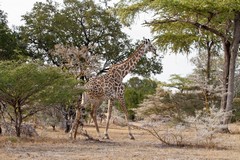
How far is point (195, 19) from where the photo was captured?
18.2 metres

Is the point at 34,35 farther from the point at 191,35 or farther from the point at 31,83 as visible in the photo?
the point at 31,83

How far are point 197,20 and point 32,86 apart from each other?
8.02 metres

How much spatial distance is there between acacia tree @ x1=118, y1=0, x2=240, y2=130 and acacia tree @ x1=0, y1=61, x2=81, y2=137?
211 inches

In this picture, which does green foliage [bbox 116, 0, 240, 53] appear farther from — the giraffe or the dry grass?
the dry grass

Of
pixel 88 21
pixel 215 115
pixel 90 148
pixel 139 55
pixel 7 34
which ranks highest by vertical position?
pixel 88 21

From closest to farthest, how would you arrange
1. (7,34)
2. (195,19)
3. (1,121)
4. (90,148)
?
A: (90,148), (1,121), (195,19), (7,34)

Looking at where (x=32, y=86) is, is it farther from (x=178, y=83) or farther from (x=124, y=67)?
(x=178, y=83)

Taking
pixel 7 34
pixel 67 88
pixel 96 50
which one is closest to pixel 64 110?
pixel 67 88

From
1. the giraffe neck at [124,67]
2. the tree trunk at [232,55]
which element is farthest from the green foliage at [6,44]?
the tree trunk at [232,55]

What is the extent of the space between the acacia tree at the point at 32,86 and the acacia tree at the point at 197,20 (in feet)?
17.5

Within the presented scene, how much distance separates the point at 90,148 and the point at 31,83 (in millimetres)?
2023

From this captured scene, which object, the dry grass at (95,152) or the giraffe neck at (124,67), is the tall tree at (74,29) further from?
the dry grass at (95,152)

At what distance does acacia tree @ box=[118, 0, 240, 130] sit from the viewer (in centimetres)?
1543

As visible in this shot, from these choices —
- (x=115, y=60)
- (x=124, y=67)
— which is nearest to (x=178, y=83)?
(x=115, y=60)
